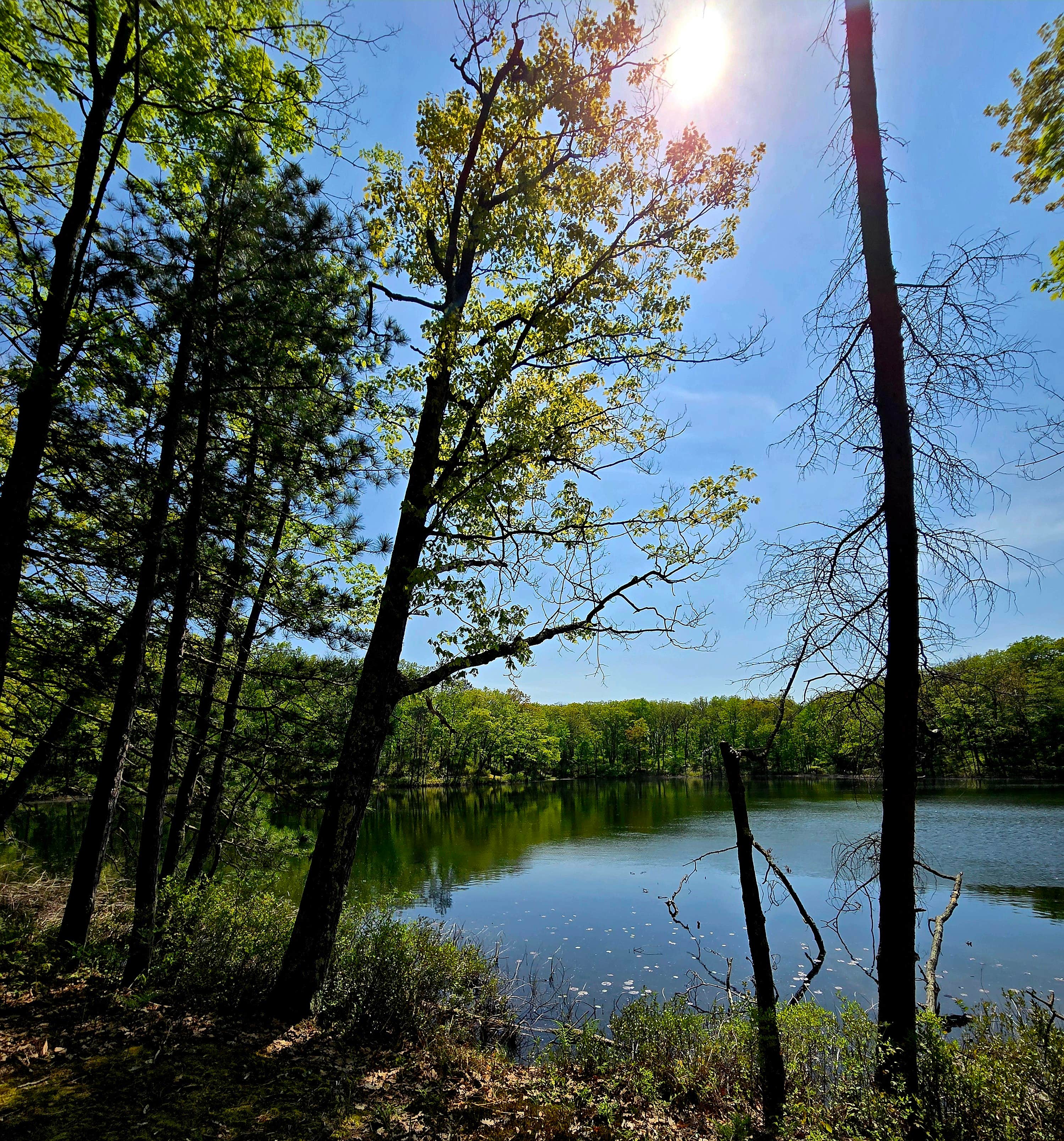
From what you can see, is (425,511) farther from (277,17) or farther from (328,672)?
(277,17)

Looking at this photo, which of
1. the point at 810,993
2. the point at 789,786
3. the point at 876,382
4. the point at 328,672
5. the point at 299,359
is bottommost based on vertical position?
the point at 789,786

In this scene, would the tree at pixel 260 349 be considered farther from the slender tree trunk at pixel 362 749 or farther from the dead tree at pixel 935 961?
the dead tree at pixel 935 961

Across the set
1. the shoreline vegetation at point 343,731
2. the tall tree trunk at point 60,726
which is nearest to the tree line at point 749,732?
the shoreline vegetation at point 343,731

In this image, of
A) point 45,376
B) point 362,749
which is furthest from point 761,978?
point 45,376

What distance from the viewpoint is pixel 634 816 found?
34625 mm

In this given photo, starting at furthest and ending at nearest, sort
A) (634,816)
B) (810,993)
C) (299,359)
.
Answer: (634,816) → (810,993) → (299,359)

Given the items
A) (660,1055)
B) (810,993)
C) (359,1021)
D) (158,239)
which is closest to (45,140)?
(158,239)

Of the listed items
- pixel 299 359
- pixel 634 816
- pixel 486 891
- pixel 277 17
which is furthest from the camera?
pixel 634 816

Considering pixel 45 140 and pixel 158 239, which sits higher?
pixel 45 140

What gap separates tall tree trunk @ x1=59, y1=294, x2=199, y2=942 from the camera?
5.50 m

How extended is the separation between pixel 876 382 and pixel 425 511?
4125 mm

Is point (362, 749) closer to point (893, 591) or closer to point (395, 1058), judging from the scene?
point (395, 1058)

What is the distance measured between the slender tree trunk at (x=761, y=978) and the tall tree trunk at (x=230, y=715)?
5686mm

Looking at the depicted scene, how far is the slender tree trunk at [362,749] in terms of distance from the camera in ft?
16.4
